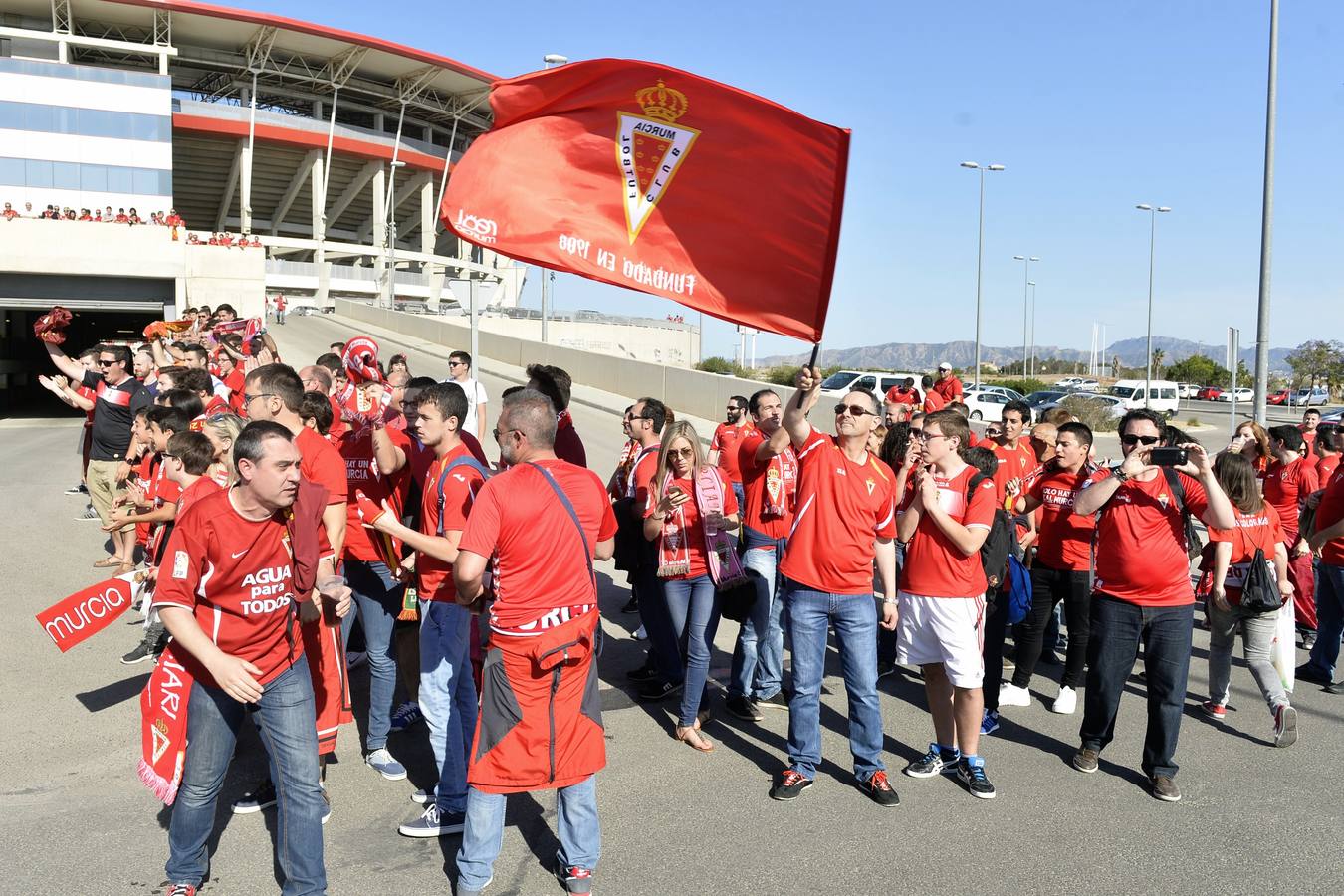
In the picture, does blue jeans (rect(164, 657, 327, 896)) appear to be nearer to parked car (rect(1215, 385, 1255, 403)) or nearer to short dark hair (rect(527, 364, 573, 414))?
short dark hair (rect(527, 364, 573, 414))

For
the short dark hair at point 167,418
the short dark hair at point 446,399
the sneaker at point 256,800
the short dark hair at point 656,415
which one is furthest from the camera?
the short dark hair at point 167,418

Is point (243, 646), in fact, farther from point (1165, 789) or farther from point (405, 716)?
point (1165, 789)

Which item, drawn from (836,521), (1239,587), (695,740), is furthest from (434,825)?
(1239,587)

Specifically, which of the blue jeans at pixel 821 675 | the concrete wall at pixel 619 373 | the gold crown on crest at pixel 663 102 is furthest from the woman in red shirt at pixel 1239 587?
the concrete wall at pixel 619 373

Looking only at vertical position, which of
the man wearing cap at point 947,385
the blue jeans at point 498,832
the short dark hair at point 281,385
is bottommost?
the blue jeans at point 498,832

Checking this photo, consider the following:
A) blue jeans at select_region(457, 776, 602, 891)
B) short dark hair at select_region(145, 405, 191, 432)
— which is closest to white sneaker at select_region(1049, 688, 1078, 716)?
blue jeans at select_region(457, 776, 602, 891)

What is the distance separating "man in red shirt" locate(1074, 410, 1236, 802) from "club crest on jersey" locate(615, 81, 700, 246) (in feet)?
9.39

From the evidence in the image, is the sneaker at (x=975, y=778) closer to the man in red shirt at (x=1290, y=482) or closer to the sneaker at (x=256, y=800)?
the sneaker at (x=256, y=800)

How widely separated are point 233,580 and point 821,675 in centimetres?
287

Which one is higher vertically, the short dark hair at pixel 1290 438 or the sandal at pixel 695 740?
the short dark hair at pixel 1290 438

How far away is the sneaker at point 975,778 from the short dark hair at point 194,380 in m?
7.18

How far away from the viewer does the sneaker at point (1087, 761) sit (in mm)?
5340

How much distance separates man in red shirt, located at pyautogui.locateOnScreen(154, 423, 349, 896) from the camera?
11.5 feet

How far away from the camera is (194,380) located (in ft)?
29.2
